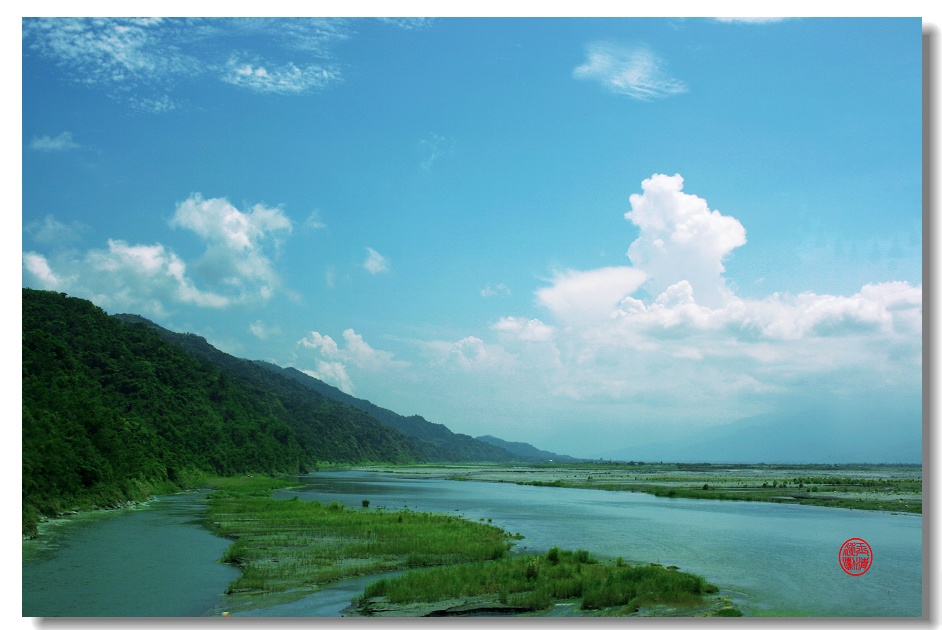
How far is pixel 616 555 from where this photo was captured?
27.3 m

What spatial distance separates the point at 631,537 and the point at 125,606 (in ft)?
78.1

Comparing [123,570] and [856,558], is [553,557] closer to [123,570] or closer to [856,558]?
[856,558]

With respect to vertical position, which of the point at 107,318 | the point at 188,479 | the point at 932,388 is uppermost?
the point at 107,318

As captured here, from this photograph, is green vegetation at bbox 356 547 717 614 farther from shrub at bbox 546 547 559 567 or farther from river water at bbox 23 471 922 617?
river water at bbox 23 471 922 617

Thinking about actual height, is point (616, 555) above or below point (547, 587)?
below

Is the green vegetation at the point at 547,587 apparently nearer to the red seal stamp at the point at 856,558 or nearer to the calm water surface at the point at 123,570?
the red seal stamp at the point at 856,558

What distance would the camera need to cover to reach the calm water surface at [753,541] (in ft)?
66.8

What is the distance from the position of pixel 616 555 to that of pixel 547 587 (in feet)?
30.6

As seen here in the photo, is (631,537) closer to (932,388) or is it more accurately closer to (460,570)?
(460,570)

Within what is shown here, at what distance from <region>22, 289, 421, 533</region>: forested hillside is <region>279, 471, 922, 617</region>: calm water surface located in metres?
17.9

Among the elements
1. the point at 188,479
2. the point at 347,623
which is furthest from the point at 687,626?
the point at 188,479

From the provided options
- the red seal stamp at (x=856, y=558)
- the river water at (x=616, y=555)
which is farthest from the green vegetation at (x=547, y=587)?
the red seal stamp at (x=856, y=558)

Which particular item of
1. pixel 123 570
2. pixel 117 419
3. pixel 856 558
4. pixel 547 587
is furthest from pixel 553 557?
pixel 117 419

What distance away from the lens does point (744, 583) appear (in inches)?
875
